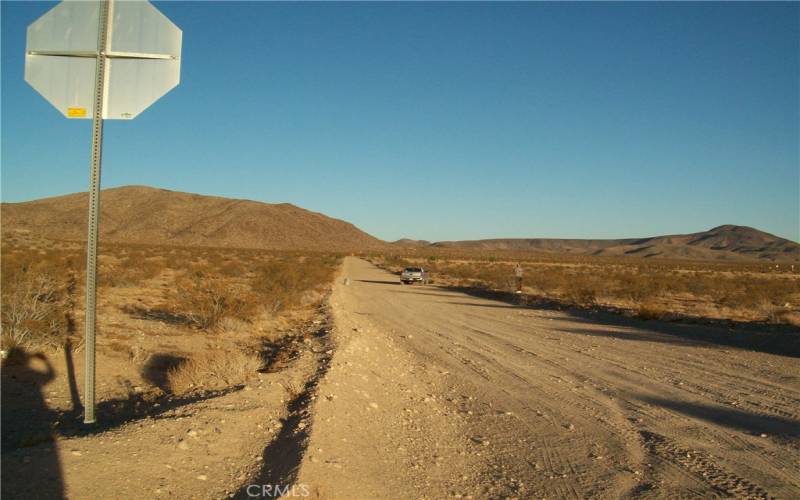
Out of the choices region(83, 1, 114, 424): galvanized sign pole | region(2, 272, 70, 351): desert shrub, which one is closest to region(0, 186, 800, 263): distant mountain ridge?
region(2, 272, 70, 351): desert shrub

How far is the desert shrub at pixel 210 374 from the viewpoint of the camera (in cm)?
832

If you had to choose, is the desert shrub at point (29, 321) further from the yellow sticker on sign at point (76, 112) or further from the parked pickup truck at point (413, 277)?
the parked pickup truck at point (413, 277)

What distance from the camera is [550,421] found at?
7.37 meters

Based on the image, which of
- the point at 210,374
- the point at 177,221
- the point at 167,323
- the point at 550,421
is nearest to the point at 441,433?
the point at 550,421

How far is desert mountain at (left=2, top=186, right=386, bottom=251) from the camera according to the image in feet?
403

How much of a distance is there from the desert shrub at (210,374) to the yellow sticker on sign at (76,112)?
4.00 metres

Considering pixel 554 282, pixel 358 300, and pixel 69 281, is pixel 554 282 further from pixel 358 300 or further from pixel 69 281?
pixel 69 281

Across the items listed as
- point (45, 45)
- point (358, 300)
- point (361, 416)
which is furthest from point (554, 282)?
point (45, 45)

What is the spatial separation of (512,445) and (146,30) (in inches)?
226

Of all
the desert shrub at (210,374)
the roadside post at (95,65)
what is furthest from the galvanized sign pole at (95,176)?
the desert shrub at (210,374)

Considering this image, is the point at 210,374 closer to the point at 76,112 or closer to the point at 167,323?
the point at 76,112

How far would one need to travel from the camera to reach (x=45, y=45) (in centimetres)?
580

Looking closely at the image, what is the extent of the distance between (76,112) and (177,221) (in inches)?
5612

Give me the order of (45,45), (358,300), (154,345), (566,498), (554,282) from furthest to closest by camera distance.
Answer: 1. (554,282)
2. (358,300)
3. (154,345)
4. (45,45)
5. (566,498)
